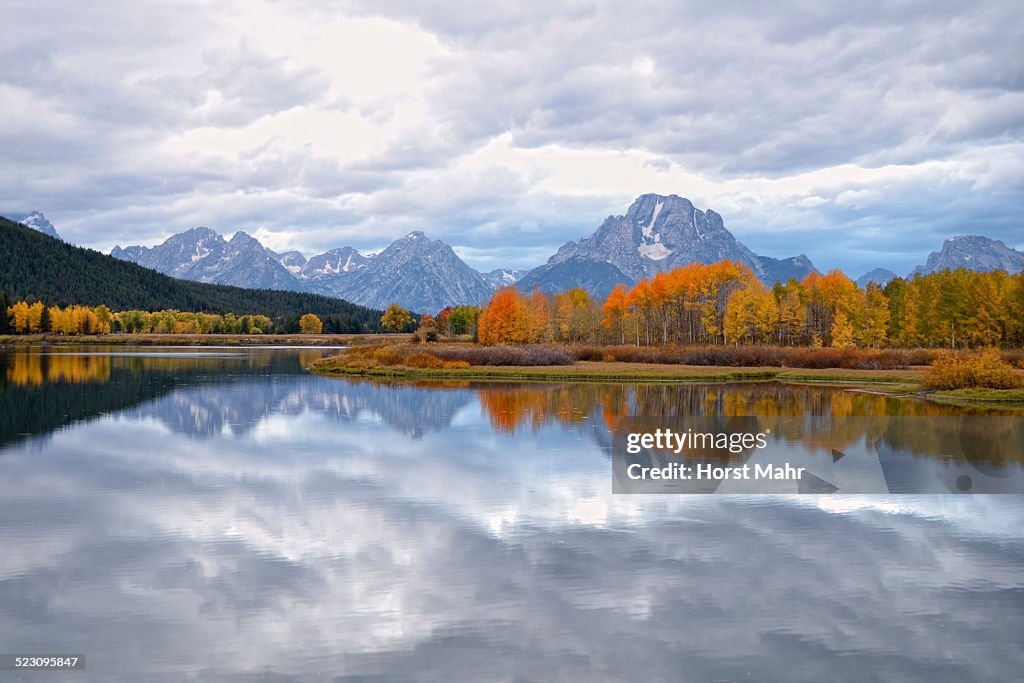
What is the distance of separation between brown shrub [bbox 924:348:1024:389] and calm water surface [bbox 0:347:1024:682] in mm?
25754

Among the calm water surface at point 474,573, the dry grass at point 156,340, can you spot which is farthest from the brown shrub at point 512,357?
the dry grass at point 156,340

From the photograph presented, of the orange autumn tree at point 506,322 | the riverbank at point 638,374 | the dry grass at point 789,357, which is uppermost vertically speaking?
the orange autumn tree at point 506,322

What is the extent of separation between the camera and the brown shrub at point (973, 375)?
150ft

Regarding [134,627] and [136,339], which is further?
[136,339]

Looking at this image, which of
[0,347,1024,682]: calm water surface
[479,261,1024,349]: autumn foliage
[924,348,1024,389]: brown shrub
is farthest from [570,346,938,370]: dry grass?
[0,347,1024,682]: calm water surface

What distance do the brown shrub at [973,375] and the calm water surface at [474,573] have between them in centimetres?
2575

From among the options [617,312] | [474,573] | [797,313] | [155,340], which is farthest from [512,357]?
[155,340]

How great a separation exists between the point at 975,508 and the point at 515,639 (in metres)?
13.1

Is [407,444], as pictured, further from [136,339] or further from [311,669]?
[136,339]

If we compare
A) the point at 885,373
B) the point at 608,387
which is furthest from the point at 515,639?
the point at 885,373

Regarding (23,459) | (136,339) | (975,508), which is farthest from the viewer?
(136,339)

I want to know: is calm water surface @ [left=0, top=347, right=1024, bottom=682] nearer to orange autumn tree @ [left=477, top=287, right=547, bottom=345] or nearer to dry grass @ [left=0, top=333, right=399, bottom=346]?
orange autumn tree @ [left=477, top=287, right=547, bottom=345]

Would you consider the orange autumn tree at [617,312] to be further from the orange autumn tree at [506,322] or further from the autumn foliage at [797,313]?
the orange autumn tree at [506,322]

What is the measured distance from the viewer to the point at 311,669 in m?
9.60
